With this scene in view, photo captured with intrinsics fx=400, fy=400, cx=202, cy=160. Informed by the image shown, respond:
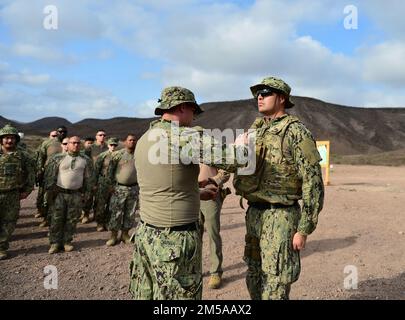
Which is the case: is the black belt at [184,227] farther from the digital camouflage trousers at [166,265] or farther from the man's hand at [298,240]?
the man's hand at [298,240]

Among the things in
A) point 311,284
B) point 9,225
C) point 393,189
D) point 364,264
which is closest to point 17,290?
point 9,225

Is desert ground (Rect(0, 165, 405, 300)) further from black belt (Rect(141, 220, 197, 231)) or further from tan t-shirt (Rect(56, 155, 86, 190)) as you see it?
black belt (Rect(141, 220, 197, 231))

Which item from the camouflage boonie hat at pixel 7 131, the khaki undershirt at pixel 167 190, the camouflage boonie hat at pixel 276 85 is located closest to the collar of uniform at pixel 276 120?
the camouflage boonie hat at pixel 276 85

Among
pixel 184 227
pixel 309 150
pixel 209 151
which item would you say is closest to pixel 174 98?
pixel 209 151

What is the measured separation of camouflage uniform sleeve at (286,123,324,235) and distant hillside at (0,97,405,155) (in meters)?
59.0

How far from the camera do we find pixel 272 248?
10.7 feet

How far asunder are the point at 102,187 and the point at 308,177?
6.83 metres

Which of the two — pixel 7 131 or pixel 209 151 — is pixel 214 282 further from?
pixel 7 131

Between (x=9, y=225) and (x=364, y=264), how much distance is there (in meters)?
6.09

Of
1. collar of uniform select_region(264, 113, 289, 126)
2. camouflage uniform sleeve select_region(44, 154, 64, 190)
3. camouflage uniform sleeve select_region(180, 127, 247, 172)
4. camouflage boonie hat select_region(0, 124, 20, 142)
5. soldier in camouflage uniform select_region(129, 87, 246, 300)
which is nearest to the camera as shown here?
camouflage uniform sleeve select_region(180, 127, 247, 172)

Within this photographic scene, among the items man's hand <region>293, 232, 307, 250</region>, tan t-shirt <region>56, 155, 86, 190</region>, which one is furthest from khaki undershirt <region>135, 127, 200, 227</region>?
tan t-shirt <region>56, 155, 86, 190</region>

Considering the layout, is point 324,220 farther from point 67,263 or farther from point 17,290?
point 17,290

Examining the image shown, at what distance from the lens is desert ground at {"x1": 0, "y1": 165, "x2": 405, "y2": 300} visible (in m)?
5.36

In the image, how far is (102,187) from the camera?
30.3ft
